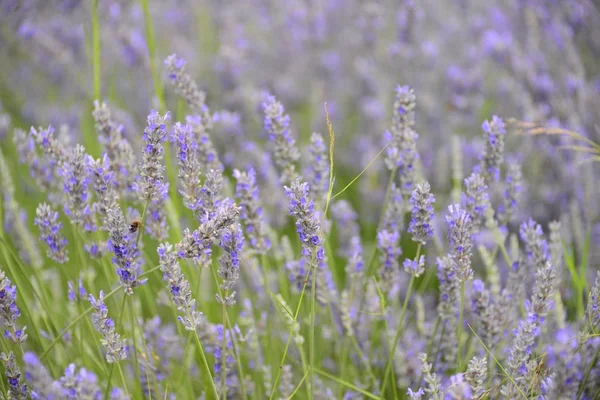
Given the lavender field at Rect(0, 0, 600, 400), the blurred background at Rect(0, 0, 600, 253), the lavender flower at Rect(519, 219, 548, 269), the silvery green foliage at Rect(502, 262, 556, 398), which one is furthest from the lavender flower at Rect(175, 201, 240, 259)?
the blurred background at Rect(0, 0, 600, 253)

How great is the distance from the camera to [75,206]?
147cm

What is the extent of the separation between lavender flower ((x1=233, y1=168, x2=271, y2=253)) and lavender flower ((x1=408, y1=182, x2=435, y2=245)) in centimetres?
38

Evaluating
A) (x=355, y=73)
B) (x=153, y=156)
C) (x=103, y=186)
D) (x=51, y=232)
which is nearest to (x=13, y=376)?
(x=51, y=232)

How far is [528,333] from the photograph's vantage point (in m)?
1.33

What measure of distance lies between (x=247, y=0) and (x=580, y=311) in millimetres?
3502

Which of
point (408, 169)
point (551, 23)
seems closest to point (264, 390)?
point (408, 169)

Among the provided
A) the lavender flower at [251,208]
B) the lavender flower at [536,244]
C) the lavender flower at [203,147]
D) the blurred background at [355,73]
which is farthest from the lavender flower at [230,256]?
the blurred background at [355,73]

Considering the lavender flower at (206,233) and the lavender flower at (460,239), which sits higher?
the lavender flower at (206,233)

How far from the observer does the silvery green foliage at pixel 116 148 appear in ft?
5.32

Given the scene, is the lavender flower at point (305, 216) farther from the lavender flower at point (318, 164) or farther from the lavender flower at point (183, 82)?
the lavender flower at point (183, 82)

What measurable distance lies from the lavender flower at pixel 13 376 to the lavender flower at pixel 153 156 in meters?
0.43

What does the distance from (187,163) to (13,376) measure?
1.86 ft

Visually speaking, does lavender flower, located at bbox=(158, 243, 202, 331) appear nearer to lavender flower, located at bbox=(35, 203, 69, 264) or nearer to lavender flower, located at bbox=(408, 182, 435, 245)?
lavender flower, located at bbox=(35, 203, 69, 264)

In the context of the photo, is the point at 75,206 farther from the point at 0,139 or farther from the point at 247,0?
the point at 247,0
